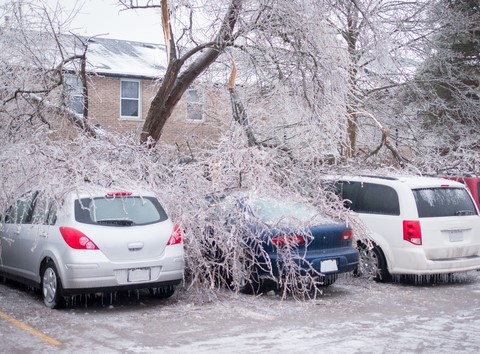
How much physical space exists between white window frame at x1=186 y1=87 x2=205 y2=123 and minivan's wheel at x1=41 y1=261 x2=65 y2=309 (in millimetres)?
10066

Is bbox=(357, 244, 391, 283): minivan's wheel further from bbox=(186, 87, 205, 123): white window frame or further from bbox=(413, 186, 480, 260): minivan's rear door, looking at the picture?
bbox=(186, 87, 205, 123): white window frame

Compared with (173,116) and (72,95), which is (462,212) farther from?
(173,116)

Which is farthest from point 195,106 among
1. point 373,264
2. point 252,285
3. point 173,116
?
point 252,285

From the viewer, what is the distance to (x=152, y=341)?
23.6 ft

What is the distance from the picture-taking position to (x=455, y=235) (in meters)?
10.7

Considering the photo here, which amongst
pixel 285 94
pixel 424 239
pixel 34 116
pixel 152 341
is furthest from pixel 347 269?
pixel 34 116

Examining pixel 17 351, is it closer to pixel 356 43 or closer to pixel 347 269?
pixel 347 269

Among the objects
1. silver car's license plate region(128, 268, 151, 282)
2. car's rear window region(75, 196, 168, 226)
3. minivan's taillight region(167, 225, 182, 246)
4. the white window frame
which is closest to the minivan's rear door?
minivan's taillight region(167, 225, 182, 246)

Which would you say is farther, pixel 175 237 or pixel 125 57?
pixel 125 57

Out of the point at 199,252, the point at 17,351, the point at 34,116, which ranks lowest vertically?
the point at 17,351

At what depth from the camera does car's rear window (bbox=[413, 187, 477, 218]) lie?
34.8ft

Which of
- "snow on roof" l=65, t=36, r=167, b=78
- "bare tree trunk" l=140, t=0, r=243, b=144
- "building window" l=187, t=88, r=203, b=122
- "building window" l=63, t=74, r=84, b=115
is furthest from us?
"snow on roof" l=65, t=36, r=167, b=78

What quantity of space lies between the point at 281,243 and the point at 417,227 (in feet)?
Result: 7.85

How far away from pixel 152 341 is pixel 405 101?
16080mm
